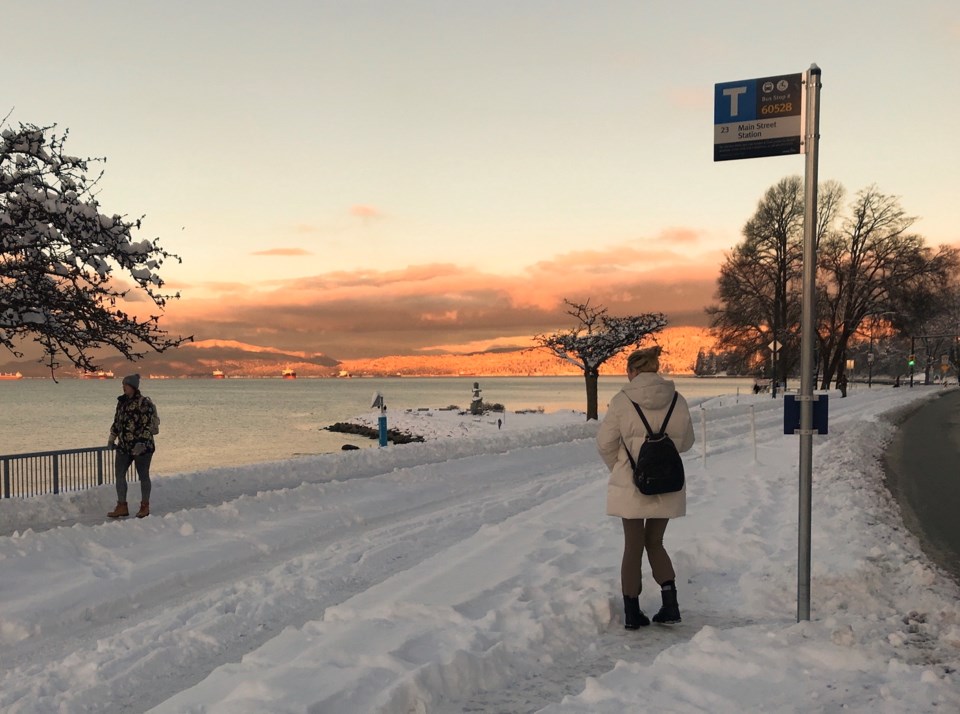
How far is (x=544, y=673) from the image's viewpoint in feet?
15.6

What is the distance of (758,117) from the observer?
5375 mm

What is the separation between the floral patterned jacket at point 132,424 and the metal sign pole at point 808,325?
8857 millimetres

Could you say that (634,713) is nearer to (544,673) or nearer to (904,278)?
(544,673)

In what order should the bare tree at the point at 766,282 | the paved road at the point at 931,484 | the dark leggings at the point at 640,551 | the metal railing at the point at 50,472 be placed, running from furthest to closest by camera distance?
the bare tree at the point at 766,282, the metal railing at the point at 50,472, the paved road at the point at 931,484, the dark leggings at the point at 640,551

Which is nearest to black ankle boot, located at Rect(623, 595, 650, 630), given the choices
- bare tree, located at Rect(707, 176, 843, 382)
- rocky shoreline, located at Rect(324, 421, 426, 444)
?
rocky shoreline, located at Rect(324, 421, 426, 444)

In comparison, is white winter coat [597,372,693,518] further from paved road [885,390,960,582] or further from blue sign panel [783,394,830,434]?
paved road [885,390,960,582]

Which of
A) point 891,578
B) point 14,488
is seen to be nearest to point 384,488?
point 14,488

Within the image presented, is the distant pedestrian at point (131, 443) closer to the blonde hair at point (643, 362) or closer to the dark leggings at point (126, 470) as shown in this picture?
the dark leggings at point (126, 470)

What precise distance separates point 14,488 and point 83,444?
4275 centimetres

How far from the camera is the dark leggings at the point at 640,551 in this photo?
5523 mm

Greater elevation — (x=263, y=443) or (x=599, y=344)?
(x=599, y=344)

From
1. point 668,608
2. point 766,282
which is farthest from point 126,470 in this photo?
point 766,282

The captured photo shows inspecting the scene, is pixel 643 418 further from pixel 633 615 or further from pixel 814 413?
pixel 633 615

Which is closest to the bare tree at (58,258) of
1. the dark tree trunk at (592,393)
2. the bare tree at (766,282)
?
the dark tree trunk at (592,393)
